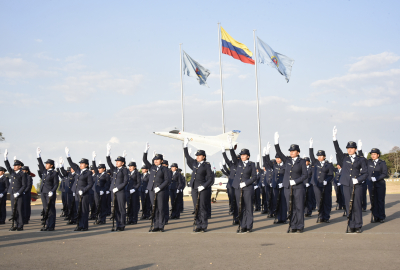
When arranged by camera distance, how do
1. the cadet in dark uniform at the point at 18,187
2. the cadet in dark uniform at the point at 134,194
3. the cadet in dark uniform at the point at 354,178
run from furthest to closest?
1. the cadet in dark uniform at the point at 134,194
2. the cadet in dark uniform at the point at 18,187
3. the cadet in dark uniform at the point at 354,178

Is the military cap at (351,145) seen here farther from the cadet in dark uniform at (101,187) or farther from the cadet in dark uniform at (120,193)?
the cadet in dark uniform at (101,187)

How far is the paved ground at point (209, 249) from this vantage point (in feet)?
20.7

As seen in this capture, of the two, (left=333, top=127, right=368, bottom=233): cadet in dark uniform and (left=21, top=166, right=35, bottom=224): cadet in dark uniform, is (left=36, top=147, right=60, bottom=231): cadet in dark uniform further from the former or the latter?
(left=333, top=127, right=368, bottom=233): cadet in dark uniform

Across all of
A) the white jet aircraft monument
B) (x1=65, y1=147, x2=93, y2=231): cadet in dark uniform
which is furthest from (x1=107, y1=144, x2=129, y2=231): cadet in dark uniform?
the white jet aircraft monument

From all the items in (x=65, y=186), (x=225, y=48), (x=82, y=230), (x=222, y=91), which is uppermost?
(x=225, y=48)

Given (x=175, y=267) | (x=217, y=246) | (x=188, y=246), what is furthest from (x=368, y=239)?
(x=175, y=267)

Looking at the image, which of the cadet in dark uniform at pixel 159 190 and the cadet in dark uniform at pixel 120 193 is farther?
the cadet in dark uniform at pixel 120 193

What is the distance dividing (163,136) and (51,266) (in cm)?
3015

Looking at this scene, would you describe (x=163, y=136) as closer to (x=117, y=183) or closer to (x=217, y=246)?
(x=117, y=183)

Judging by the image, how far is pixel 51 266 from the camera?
652 cm

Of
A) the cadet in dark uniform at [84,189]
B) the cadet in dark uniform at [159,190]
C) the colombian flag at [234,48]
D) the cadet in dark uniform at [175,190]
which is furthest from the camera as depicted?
the colombian flag at [234,48]

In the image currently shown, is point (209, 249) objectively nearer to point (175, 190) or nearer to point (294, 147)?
point (294, 147)

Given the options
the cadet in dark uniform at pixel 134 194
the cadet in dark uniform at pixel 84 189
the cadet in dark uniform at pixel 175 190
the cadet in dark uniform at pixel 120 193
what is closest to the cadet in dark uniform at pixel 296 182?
the cadet in dark uniform at pixel 120 193

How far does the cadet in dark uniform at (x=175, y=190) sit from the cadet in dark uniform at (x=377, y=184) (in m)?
7.09
